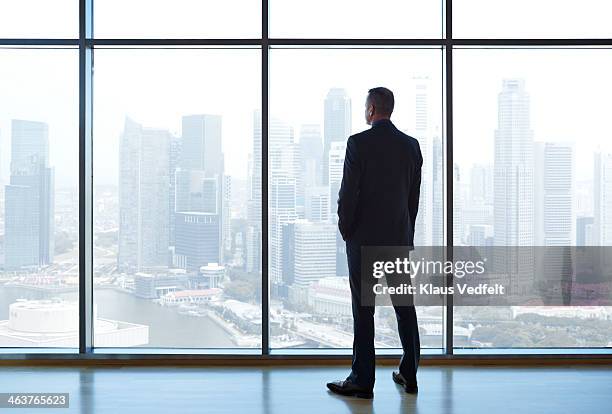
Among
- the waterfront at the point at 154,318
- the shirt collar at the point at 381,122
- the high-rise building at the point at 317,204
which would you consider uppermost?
the shirt collar at the point at 381,122

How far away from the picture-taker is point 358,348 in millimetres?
3010

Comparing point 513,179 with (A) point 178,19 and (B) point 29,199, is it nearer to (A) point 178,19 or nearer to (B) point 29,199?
(A) point 178,19

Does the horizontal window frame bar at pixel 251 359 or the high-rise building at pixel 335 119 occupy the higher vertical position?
the high-rise building at pixel 335 119

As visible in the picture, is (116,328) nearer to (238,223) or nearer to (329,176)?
(238,223)

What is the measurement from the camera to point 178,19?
12.0 ft

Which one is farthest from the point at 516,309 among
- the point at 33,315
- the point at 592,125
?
the point at 33,315

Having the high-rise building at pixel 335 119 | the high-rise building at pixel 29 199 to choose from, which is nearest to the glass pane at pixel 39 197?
the high-rise building at pixel 29 199

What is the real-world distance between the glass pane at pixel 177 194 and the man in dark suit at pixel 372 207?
2.75 ft

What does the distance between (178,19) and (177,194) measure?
→ 972mm

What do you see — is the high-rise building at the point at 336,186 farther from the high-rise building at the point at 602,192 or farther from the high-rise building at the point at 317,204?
the high-rise building at the point at 602,192

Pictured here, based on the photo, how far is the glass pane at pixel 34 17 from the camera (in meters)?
3.65

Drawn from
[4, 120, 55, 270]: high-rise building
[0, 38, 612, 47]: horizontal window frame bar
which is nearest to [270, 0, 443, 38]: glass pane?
[0, 38, 612, 47]: horizontal window frame bar

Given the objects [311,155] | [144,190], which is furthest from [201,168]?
[311,155]

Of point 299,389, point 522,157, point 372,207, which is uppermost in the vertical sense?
point 522,157
